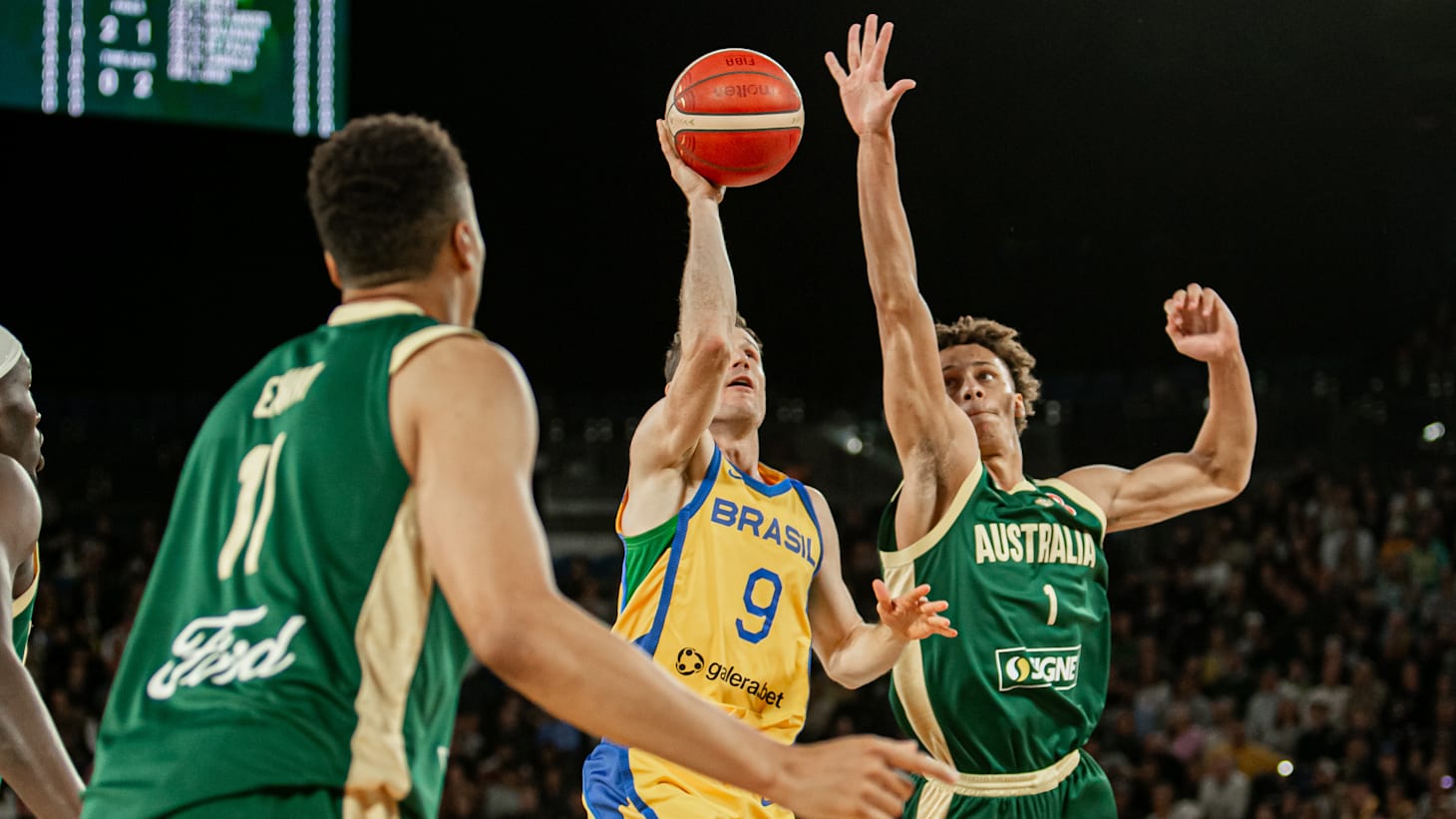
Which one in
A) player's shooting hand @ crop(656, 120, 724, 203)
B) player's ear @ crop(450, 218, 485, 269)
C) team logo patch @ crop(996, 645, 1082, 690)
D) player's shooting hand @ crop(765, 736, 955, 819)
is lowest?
team logo patch @ crop(996, 645, 1082, 690)

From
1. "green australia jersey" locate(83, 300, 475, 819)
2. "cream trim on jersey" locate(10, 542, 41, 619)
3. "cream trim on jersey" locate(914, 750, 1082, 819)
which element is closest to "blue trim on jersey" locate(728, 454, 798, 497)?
"cream trim on jersey" locate(914, 750, 1082, 819)

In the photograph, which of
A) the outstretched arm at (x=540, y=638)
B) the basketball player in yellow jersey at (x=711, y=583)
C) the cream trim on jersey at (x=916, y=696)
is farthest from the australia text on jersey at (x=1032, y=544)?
the outstretched arm at (x=540, y=638)

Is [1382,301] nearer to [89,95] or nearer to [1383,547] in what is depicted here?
[1383,547]

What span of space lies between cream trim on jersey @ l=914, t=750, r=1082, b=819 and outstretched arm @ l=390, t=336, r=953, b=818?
9.16 ft

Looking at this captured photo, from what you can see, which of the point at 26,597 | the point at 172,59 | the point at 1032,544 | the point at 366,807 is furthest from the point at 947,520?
the point at 172,59

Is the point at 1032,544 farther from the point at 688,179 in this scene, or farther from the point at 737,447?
the point at 688,179

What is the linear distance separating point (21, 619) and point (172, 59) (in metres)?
6.57

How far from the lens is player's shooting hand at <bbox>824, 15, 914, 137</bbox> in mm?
4582

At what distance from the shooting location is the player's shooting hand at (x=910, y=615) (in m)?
3.81

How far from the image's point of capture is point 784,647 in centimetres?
445

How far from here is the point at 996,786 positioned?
4.61m

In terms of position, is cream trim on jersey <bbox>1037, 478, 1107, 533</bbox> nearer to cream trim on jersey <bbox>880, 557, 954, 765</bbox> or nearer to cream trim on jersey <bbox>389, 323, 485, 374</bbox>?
cream trim on jersey <bbox>880, 557, 954, 765</bbox>

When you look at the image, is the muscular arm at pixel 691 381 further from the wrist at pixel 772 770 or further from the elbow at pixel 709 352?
the wrist at pixel 772 770

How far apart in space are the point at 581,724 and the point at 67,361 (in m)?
17.8
